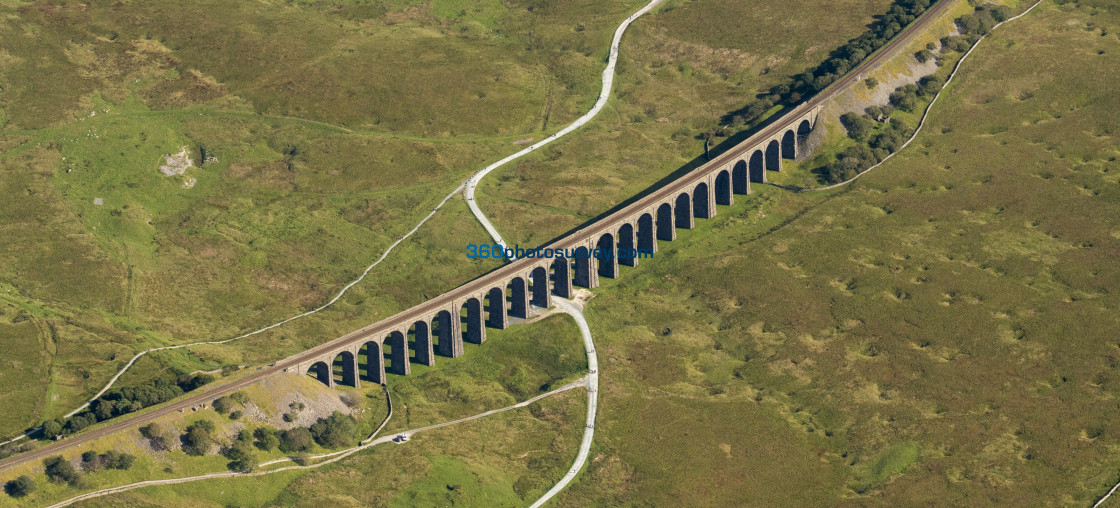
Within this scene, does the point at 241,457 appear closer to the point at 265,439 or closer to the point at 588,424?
the point at 265,439

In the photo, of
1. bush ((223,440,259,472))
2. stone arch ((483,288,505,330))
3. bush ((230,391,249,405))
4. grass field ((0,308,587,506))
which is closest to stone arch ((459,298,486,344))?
grass field ((0,308,587,506))

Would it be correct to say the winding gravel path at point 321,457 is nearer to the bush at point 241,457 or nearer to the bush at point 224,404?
the bush at point 241,457

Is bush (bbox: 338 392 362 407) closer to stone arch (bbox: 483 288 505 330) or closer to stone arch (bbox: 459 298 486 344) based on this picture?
stone arch (bbox: 459 298 486 344)

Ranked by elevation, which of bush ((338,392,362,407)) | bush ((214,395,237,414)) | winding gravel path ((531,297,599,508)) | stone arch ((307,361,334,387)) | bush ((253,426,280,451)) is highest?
bush ((214,395,237,414))

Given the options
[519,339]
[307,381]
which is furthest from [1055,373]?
[307,381]

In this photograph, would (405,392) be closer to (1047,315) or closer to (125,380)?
(125,380)

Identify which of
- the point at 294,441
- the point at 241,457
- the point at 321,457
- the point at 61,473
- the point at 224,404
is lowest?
the point at 321,457

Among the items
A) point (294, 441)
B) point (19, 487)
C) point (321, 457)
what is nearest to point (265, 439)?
point (294, 441)
